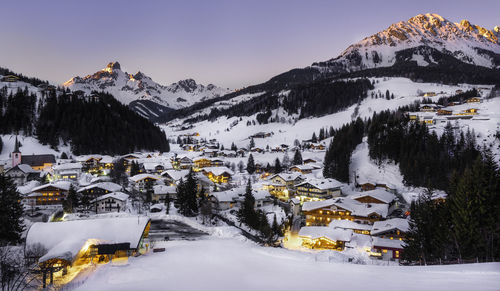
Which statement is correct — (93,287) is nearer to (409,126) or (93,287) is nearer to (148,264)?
(148,264)

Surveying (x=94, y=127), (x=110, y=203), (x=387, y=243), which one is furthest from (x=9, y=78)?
(x=387, y=243)

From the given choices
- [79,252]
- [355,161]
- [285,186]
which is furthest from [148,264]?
[355,161]

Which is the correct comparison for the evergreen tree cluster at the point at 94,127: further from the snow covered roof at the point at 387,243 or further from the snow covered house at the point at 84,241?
the snow covered roof at the point at 387,243

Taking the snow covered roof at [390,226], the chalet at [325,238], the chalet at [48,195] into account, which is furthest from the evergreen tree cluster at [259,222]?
the chalet at [48,195]

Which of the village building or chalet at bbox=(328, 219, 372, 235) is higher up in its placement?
the village building

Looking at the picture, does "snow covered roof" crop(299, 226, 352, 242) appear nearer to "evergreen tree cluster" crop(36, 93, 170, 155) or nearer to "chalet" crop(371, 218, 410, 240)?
"chalet" crop(371, 218, 410, 240)

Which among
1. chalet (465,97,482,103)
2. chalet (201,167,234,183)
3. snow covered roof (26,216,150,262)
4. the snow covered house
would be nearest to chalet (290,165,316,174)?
chalet (201,167,234,183)
